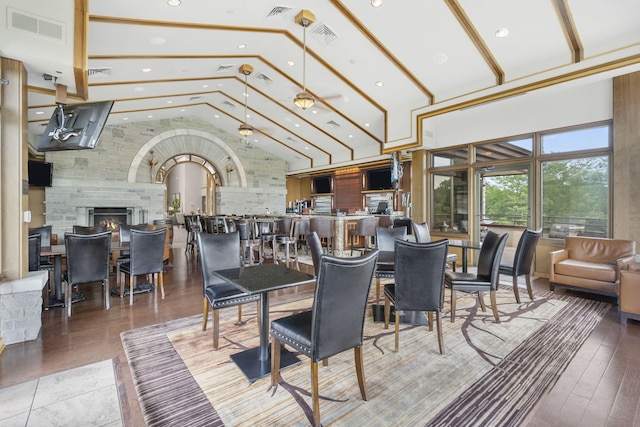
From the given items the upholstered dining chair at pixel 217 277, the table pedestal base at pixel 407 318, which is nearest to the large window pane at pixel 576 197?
the table pedestal base at pixel 407 318

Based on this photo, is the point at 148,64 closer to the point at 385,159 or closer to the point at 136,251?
the point at 136,251

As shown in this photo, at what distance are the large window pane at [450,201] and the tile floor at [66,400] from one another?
22.1ft

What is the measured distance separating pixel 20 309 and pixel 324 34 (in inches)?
216

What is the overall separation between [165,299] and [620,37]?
7.13 meters

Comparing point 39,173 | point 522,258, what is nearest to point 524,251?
point 522,258

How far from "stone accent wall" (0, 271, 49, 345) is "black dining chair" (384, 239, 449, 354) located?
3403 mm

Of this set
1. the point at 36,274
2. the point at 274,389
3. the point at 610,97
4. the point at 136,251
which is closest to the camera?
the point at 274,389

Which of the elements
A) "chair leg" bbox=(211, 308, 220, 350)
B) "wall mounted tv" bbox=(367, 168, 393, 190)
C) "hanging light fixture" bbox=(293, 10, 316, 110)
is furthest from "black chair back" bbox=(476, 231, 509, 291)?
"wall mounted tv" bbox=(367, 168, 393, 190)

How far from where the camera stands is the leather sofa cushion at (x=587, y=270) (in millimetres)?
4094

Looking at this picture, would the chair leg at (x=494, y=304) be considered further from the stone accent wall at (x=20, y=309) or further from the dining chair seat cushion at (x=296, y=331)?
the stone accent wall at (x=20, y=309)

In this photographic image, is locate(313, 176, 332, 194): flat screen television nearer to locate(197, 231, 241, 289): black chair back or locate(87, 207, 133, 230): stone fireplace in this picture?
locate(87, 207, 133, 230): stone fireplace

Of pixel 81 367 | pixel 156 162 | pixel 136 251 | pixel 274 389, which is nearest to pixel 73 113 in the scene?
pixel 136 251

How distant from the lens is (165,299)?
4219 millimetres

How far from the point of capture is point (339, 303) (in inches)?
72.8
